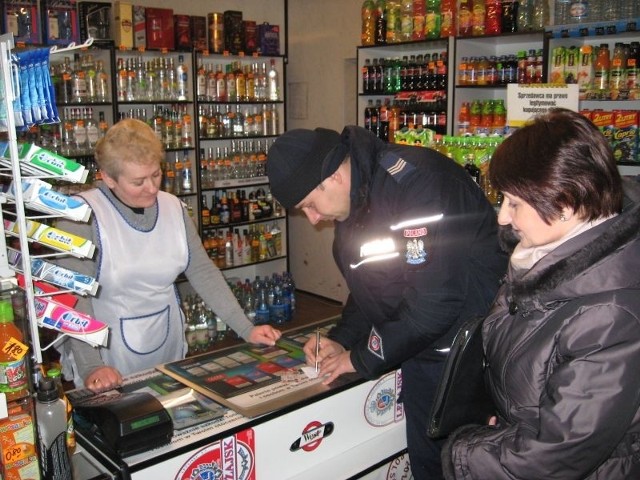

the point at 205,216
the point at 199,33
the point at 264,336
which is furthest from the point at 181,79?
the point at 264,336

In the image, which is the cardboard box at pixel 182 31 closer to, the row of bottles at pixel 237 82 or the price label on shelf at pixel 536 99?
the row of bottles at pixel 237 82

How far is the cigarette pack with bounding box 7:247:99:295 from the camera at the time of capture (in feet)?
5.25

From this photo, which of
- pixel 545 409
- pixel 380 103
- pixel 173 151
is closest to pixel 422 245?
→ pixel 545 409

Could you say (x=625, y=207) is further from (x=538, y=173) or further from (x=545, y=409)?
(x=545, y=409)

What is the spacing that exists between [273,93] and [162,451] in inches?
212

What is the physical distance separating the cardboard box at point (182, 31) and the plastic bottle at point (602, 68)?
3536 mm

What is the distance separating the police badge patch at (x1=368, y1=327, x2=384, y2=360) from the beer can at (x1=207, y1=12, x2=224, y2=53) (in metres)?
4.79

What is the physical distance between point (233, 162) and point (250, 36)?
1.27m

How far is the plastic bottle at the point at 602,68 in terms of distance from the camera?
13.2 feet

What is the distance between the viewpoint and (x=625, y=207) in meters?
1.35

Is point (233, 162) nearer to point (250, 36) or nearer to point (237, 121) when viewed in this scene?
point (237, 121)

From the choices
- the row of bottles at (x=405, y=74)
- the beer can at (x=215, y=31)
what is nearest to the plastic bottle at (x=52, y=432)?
the row of bottles at (x=405, y=74)

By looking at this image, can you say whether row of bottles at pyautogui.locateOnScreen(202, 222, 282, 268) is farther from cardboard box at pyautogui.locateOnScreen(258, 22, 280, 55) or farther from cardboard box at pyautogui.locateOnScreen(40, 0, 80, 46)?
cardboard box at pyautogui.locateOnScreen(40, 0, 80, 46)

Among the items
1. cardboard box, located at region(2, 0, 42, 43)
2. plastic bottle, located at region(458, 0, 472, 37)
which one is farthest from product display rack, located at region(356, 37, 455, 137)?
cardboard box, located at region(2, 0, 42, 43)
